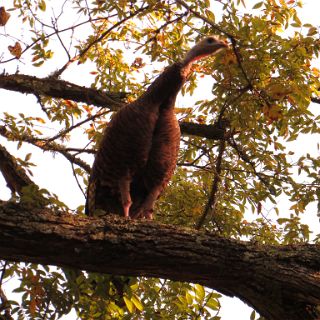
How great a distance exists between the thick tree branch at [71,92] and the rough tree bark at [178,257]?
128 inches

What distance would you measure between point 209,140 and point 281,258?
3.71 meters

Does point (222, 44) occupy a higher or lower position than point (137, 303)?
higher

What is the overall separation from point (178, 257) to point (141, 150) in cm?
238

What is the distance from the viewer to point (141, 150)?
582cm

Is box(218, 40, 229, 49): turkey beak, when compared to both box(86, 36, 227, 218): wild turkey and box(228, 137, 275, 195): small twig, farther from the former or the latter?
box(228, 137, 275, 195): small twig

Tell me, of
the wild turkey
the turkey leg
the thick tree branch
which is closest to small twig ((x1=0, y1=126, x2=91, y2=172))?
the thick tree branch

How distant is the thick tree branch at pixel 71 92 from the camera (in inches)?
258

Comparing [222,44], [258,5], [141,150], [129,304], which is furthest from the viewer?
[258,5]

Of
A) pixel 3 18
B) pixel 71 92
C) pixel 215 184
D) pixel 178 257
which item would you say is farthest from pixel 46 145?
pixel 178 257

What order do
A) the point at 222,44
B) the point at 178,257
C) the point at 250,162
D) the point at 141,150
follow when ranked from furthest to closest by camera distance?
1. the point at 250,162
2. the point at 222,44
3. the point at 141,150
4. the point at 178,257

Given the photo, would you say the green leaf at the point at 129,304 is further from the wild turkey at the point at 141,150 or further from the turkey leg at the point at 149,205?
the turkey leg at the point at 149,205

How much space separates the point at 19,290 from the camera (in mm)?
4332

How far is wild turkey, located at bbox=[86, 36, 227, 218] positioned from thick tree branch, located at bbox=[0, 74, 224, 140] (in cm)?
91

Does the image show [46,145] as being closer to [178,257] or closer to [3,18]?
[3,18]
